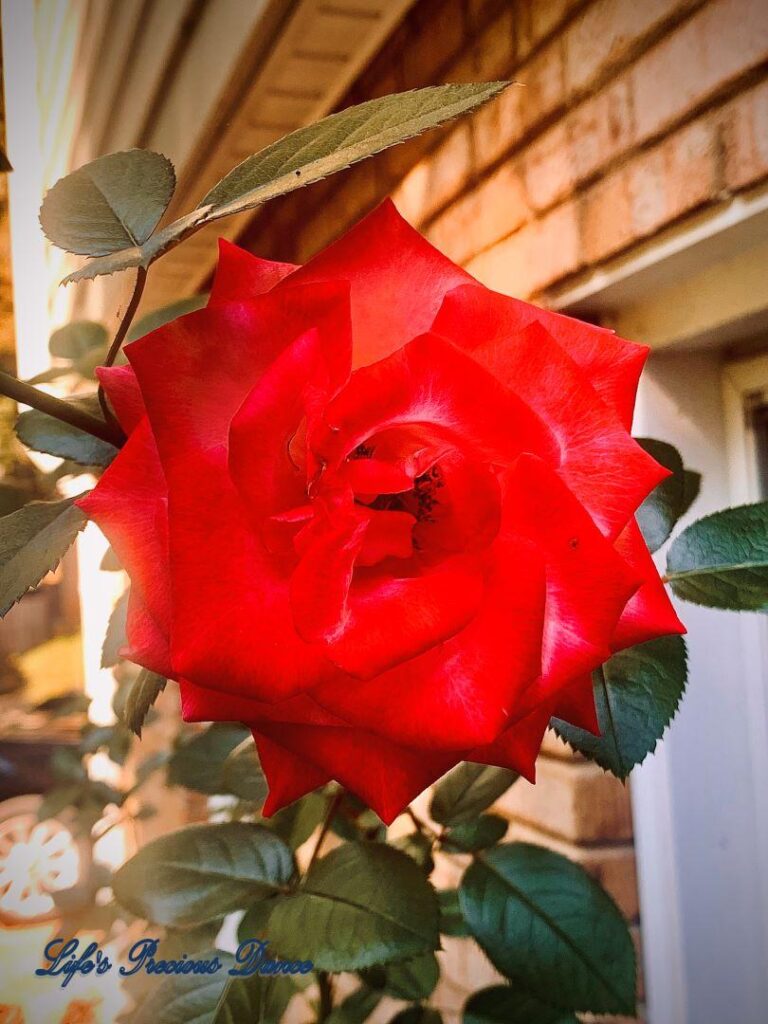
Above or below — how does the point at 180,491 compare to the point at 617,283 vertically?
below

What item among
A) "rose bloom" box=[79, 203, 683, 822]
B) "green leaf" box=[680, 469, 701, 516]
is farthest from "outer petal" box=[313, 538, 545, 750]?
"green leaf" box=[680, 469, 701, 516]

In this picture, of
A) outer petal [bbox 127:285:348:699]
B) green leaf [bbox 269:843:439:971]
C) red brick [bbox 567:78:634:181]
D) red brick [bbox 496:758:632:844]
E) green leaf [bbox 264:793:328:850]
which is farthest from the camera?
red brick [bbox 496:758:632:844]

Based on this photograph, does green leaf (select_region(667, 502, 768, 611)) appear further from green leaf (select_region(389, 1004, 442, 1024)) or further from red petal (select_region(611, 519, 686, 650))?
green leaf (select_region(389, 1004, 442, 1024))

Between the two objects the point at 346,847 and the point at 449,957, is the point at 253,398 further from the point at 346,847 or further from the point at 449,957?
the point at 449,957

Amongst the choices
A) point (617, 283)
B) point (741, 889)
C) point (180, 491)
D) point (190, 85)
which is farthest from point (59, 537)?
point (741, 889)

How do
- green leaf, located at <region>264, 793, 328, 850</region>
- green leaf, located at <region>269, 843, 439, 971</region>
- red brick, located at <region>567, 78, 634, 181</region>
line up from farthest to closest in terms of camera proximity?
red brick, located at <region>567, 78, 634, 181</region> → green leaf, located at <region>264, 793, 328, 850</region> → green leaf, located at <region>269, 843, 439, 971</region>

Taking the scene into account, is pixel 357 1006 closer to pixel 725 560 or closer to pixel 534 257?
pixel 725 560
